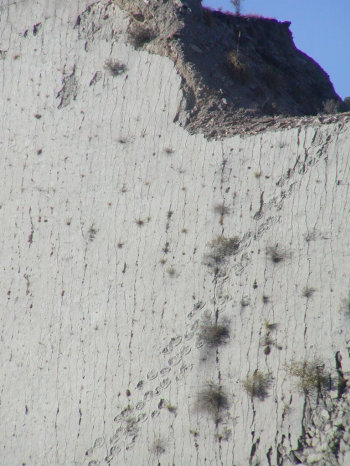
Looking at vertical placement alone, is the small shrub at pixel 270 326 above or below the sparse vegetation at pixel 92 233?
below

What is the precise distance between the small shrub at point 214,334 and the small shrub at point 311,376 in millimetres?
1164

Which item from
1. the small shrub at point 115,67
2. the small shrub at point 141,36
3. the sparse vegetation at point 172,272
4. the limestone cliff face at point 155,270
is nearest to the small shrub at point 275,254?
the limestone cliff face at point 155,270

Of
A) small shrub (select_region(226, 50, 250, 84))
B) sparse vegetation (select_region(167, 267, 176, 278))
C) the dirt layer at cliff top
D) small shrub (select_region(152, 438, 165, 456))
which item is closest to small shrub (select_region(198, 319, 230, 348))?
sparse vegetation (select_region(167, 267, 176, 278))

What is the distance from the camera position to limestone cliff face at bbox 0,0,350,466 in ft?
28.9

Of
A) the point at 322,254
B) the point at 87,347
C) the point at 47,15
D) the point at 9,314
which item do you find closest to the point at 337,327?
the point at 322,254

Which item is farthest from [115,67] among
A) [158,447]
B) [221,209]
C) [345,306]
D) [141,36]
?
[158,447]

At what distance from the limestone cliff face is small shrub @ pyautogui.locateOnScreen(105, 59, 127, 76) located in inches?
1.9

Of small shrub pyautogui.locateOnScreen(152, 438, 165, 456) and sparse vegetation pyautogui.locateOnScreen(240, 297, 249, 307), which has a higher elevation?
sparse vegetation pyautogui.locateOnScreen(240, 297, 249, 307)

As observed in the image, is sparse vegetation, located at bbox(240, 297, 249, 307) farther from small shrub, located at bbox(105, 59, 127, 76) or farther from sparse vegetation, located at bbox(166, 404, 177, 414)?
small shrub, located at bbox(105, 59, 127, 76)

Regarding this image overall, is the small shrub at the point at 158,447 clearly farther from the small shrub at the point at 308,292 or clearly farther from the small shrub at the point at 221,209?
the small shrub at the point at 221,209

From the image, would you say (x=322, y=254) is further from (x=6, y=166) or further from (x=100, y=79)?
(x=6, y=166)

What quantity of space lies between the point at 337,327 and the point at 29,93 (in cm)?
727

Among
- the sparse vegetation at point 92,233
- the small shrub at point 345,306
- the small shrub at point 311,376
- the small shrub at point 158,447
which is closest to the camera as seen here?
the small shrub at point 311,376

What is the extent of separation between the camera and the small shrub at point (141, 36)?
1113 cm
